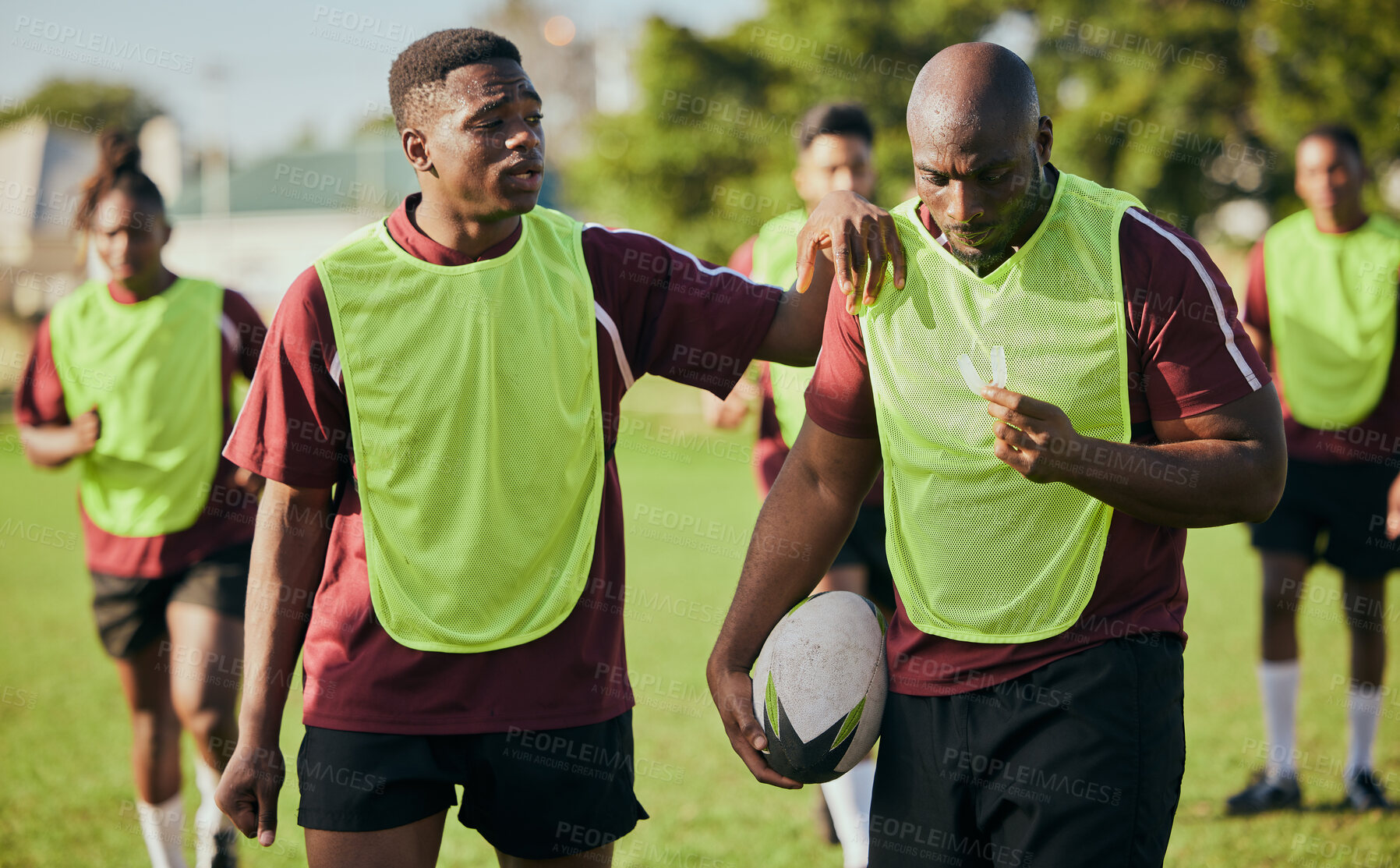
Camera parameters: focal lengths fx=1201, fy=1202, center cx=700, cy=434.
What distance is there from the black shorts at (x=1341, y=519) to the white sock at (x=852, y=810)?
262cm

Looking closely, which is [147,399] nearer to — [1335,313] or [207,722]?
[207,722]

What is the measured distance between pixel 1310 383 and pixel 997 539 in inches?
178

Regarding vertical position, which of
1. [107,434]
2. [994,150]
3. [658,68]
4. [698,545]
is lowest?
[698,545]

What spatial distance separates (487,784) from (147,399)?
10.1 ft

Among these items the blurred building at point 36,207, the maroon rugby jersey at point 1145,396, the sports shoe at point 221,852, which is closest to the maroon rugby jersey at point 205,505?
the sports shoe at point 221,852

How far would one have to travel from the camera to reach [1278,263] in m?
6.34

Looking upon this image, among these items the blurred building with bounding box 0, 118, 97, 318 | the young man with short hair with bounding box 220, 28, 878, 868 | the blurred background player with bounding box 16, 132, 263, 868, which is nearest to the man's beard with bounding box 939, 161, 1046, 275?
the young man with short hair with bounding box 220, 28, 878, 868

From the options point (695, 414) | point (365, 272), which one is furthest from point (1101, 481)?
point (695, 414)

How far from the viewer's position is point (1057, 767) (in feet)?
8.27

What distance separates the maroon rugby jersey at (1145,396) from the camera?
2428 millimetres

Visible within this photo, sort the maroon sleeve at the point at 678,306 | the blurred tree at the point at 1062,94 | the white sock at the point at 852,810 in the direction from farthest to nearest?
the blurred tree at the point at 1062,94, the white sock at the point at 852,810, the maroon sleeve at the point at 678,306

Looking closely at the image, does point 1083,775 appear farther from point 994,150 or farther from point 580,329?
point 580,329

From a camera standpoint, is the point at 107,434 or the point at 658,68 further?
the point at 658,68

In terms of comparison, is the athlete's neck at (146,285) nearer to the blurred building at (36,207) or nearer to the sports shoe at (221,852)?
the sports shoe at (221,852)
